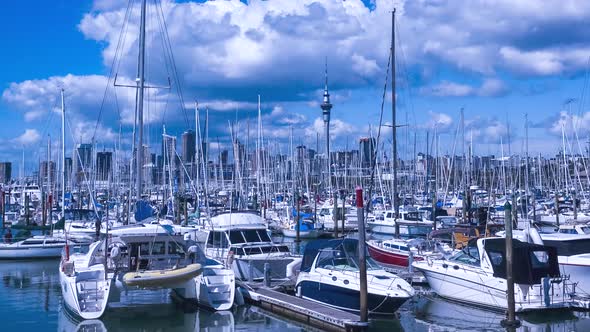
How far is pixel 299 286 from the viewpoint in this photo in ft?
81.1

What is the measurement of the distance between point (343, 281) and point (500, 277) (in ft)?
18.6

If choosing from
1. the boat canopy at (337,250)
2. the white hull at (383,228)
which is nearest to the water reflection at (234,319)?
the boat canopy at (337,250)

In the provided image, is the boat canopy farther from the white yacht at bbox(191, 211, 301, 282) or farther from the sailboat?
the sailboat

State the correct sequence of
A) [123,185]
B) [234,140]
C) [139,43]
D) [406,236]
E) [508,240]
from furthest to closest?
[123,185] → [234,140] → [406,236] → [139,43] → [508,240]

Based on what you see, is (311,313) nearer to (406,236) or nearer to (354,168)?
(406,236)

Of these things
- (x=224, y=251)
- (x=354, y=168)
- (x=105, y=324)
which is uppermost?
(x=354, y=168)

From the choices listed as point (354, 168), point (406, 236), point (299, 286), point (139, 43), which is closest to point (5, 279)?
point (139, 43)

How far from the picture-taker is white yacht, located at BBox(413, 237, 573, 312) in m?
22.8

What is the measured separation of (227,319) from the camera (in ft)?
76.3

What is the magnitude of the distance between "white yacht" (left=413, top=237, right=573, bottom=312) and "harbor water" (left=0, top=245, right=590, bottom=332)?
474mm

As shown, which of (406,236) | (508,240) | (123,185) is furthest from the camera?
(123,185)

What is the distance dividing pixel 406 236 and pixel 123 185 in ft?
123

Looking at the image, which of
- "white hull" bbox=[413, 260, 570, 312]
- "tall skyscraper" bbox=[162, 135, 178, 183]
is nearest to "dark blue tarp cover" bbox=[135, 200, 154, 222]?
"white hull" bbox=[413, 260, 570, 312]

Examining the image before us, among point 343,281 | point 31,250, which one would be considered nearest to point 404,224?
point 31,250
